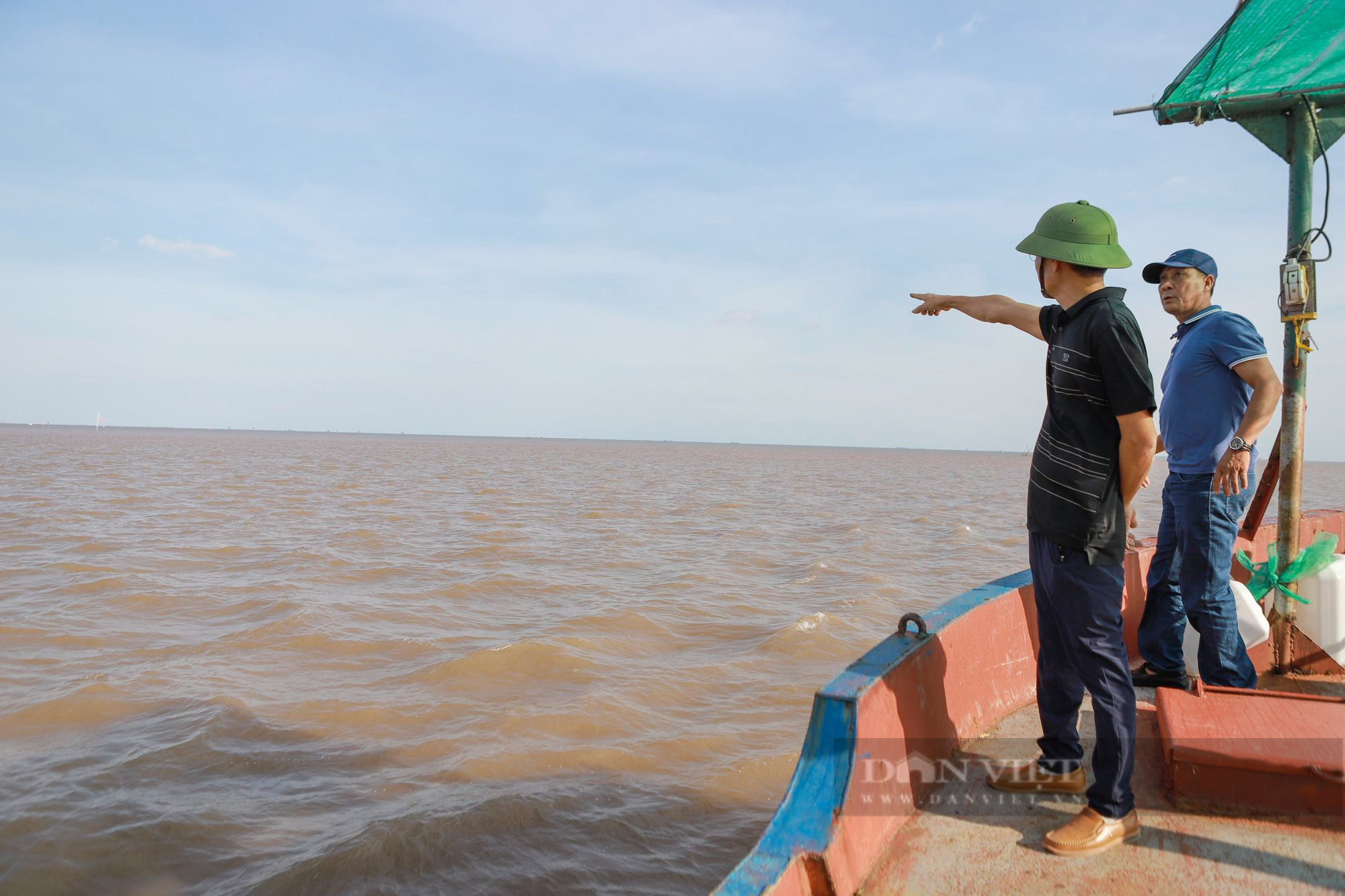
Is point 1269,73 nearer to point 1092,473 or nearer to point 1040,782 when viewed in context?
point 1092,473

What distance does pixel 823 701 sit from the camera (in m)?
2.28

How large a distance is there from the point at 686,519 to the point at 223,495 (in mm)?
10034

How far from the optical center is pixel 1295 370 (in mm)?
3484

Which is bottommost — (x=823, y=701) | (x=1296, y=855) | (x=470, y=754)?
(x=470, y=754)

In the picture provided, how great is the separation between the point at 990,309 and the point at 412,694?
14.2ft

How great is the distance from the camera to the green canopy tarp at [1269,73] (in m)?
3.36

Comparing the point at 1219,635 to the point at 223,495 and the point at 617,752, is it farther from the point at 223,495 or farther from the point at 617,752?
the point at 223,495

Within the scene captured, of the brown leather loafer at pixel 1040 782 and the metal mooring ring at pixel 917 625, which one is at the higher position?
the metal mooring ring at pixel 917 625

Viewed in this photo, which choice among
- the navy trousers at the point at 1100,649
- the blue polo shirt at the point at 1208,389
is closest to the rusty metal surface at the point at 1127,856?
the navy trousers at the point at 1100,649

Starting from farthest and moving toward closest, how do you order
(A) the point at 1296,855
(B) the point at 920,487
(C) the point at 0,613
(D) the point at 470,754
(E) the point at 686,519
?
(B) the point at 920,487, (E) the point at 686,519, (C) the point at 0,613, (D) the point at 470,754, (A) the point at 1296,855

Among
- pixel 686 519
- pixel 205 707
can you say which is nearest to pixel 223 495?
pixel 686 519

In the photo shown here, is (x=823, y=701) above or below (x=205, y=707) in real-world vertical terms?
above

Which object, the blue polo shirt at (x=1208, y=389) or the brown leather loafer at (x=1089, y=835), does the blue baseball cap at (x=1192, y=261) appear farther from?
the brown leather loafer at (x=1089, y=835)

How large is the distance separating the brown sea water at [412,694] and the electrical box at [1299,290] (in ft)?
10.4
